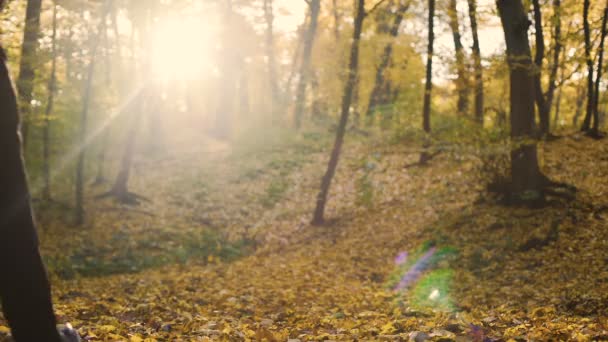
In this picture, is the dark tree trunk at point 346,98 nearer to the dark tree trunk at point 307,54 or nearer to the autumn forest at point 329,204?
the autumn forest at point 329,204

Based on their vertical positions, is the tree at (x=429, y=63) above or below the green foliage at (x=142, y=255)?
above

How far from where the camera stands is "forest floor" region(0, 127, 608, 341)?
575cm

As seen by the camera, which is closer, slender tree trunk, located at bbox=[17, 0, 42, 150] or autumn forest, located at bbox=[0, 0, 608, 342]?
autumn forest, located at bbox=[0, 0, 608, 342]

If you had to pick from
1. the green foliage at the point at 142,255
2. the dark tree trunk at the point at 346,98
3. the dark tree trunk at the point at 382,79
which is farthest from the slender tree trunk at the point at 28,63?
→ the dark tree trunk at the point at 382,79

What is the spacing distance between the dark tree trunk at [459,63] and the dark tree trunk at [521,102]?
2.91 metres

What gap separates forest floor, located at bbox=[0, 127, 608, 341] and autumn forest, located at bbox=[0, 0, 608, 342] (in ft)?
0.18

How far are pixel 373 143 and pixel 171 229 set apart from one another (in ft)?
31.7

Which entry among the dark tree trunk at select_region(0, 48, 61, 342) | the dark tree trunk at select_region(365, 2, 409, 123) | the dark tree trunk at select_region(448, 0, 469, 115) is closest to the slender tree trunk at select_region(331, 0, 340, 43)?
the dark tree trunk at select_region(365, 2, 409, 123)

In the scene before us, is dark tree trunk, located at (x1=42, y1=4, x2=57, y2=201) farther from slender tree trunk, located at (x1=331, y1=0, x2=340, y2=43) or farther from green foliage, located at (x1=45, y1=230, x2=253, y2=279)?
slender tree trunk, located at (x1=331, y1=0, x2=340, y2=43)

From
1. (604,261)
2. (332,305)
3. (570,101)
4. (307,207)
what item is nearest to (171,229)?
(307,207)

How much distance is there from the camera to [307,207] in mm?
15789

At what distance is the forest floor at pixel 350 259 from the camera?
5750 mm

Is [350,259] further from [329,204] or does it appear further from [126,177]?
[126,177]

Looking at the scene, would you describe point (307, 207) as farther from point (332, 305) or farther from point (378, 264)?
point (332, 305)
